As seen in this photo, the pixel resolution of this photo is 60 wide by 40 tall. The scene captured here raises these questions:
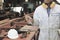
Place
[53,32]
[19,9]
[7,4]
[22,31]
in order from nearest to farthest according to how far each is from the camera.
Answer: [53,32] < [22,31] < [19,9] < [7,4]

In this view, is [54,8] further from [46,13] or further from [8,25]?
[8,25]

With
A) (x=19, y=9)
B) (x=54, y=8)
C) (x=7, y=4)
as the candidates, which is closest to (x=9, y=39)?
(x=54, y=8)

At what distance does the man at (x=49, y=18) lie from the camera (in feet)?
8.47

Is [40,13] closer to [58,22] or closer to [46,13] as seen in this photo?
[46,13]

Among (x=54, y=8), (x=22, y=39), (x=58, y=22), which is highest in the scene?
(x=54, y=8)

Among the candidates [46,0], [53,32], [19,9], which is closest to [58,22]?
[53,32]

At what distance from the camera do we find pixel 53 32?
102 inches

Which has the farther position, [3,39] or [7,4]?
[7,4]

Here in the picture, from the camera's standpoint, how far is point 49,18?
2.60 meters

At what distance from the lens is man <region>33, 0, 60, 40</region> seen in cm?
258

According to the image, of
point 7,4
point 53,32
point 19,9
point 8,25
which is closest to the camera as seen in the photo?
point 53,32

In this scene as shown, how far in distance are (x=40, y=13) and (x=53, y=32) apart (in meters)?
0.33

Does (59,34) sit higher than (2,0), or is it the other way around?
(2,0)

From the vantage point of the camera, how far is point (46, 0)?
8.39ft
